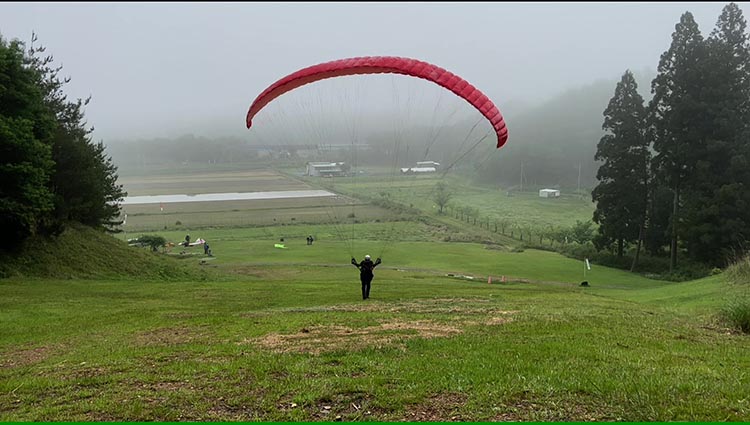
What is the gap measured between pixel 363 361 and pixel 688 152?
40694 millimetres

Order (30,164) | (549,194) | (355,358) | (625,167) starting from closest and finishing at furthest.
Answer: (355,358)
(30,164)
(625,167)
(549,194)

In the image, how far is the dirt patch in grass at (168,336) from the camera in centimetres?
1012

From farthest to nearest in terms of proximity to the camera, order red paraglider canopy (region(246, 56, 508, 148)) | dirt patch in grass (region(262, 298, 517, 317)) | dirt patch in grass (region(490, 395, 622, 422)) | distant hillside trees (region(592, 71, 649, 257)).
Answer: distant hillside trees (region(592, 71, 649, 257)) < dirt patch in grass (region(262, 298, 517, 317)) < red paraglider canopy (region(246, 56, 508, 148)) < dirt patch in grass (region(490, 395, 622, 422))

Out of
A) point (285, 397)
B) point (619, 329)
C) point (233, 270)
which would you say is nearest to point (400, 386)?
point (285, 397)

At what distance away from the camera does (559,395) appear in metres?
5.86

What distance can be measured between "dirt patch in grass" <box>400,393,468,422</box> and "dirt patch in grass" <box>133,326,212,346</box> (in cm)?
591

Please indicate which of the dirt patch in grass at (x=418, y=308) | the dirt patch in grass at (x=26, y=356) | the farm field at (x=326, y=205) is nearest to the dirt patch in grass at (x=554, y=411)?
the dirt patch in grass at (x=418, y=308)

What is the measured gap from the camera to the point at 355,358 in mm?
7785

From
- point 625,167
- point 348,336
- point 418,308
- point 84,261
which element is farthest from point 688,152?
point 84,261

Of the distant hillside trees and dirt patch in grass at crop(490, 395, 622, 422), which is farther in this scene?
the distant hillside trees

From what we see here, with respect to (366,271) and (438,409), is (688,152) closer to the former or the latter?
(366,271)

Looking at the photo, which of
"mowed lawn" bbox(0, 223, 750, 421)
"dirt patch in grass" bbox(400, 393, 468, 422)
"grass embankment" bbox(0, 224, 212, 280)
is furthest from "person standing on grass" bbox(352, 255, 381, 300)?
"grass embankment" bbox(0, 224, 212, 280)

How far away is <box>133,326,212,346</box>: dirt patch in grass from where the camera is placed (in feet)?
33.2

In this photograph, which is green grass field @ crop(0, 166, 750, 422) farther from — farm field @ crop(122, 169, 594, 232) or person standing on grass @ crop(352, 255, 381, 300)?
farm field @ crop(122, 169, 594, 232)
